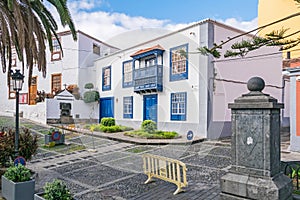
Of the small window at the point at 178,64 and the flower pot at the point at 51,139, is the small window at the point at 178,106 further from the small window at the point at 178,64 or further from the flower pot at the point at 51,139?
the flower pot at the point at 51,139

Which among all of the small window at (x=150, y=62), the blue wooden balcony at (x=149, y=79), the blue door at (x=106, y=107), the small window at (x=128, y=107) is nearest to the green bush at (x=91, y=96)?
the blue door at (x=106, y=107)

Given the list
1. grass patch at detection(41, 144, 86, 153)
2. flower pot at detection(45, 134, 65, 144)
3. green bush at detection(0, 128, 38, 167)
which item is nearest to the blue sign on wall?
grass patch at detection(41, 144, 86, 153)

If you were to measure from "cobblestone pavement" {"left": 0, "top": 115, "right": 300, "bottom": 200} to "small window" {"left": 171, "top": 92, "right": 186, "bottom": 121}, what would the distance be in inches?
88.1

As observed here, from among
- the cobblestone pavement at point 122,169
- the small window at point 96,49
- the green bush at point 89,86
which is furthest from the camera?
the small window at point 96,49

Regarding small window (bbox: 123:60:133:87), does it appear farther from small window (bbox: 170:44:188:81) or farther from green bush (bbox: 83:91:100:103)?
small window (bbox: 170:44:188:81)

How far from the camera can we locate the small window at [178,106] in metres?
13.7

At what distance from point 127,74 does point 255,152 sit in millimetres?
14785

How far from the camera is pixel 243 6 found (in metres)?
5.84

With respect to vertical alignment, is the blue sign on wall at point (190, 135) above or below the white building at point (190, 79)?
below

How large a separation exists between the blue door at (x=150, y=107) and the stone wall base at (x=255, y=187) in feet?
38.0

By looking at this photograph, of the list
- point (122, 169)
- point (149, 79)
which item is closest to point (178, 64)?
point (149, 79)

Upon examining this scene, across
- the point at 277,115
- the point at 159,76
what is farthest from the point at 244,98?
the point at 159,76

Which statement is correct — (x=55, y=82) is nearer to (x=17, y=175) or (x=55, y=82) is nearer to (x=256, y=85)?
(x=17, y=175)

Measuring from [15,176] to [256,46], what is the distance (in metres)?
4.98
